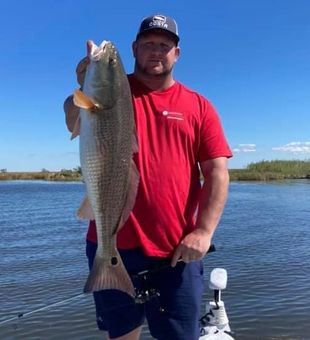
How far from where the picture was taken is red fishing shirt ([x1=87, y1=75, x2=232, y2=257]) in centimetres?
384

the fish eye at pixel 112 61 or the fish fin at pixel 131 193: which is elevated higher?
the fish eye at pixel 112 61

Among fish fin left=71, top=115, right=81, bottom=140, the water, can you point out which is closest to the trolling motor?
the water

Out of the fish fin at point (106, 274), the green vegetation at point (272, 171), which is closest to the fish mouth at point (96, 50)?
the fish fin at point (106, 274)

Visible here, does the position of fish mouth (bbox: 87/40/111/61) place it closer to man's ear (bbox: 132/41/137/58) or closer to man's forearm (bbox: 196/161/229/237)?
man's ear (bbox: 132/41/137/58)

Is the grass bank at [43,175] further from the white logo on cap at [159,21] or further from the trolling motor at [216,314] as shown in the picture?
the white logo on cap at [159,21]

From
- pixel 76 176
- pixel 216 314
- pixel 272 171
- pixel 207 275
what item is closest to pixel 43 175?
pixel 76 176

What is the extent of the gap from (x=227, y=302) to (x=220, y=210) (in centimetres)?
722

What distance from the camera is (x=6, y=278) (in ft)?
43.0

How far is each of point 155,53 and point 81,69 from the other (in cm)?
66

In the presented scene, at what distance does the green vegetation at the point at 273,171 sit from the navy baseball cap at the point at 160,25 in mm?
68832

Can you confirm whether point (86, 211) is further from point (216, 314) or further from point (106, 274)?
point (216, 314)

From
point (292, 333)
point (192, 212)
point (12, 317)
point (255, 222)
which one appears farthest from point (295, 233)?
point (192, 212)

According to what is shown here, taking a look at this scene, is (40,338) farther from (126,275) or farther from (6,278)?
(126,275)

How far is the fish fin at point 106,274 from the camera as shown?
11.4ft
